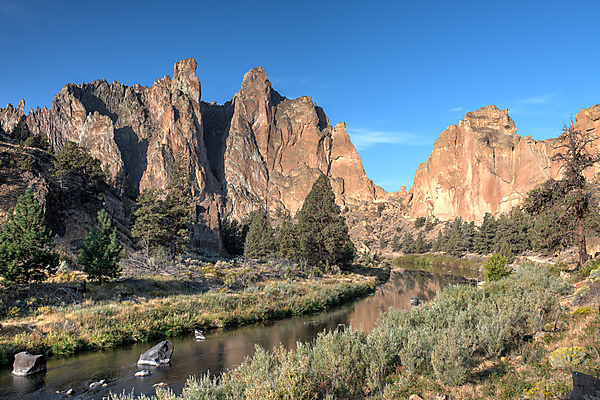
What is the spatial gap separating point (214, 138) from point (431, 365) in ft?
591

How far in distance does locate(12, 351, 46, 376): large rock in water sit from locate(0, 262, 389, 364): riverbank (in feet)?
3.77

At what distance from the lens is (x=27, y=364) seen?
13.3 m

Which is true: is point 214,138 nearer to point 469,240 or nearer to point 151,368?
point 469,240

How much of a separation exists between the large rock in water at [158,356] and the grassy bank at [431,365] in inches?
261

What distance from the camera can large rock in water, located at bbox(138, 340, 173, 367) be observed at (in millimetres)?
14453

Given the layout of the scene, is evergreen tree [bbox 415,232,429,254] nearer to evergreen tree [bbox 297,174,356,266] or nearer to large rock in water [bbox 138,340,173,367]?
evergreen tree [bbox 297,174,356,266]

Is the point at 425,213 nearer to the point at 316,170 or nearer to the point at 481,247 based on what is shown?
the point at 316,170

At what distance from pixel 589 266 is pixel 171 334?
2177 centimetres

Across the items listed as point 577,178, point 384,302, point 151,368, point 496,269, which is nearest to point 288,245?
point 384,302

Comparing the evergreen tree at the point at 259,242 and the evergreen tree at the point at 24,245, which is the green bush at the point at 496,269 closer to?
the evergreen tree at the point at 24,245

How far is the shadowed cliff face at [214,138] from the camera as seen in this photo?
473 ft

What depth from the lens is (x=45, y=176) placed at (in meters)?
39.3

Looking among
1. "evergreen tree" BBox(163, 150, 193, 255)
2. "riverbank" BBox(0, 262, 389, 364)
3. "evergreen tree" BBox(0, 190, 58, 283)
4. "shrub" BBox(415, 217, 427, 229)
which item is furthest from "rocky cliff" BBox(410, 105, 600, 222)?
"evergreen tree" BBox(0, 190, 58, 283)

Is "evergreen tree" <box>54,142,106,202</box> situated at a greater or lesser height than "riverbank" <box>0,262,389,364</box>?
greater
